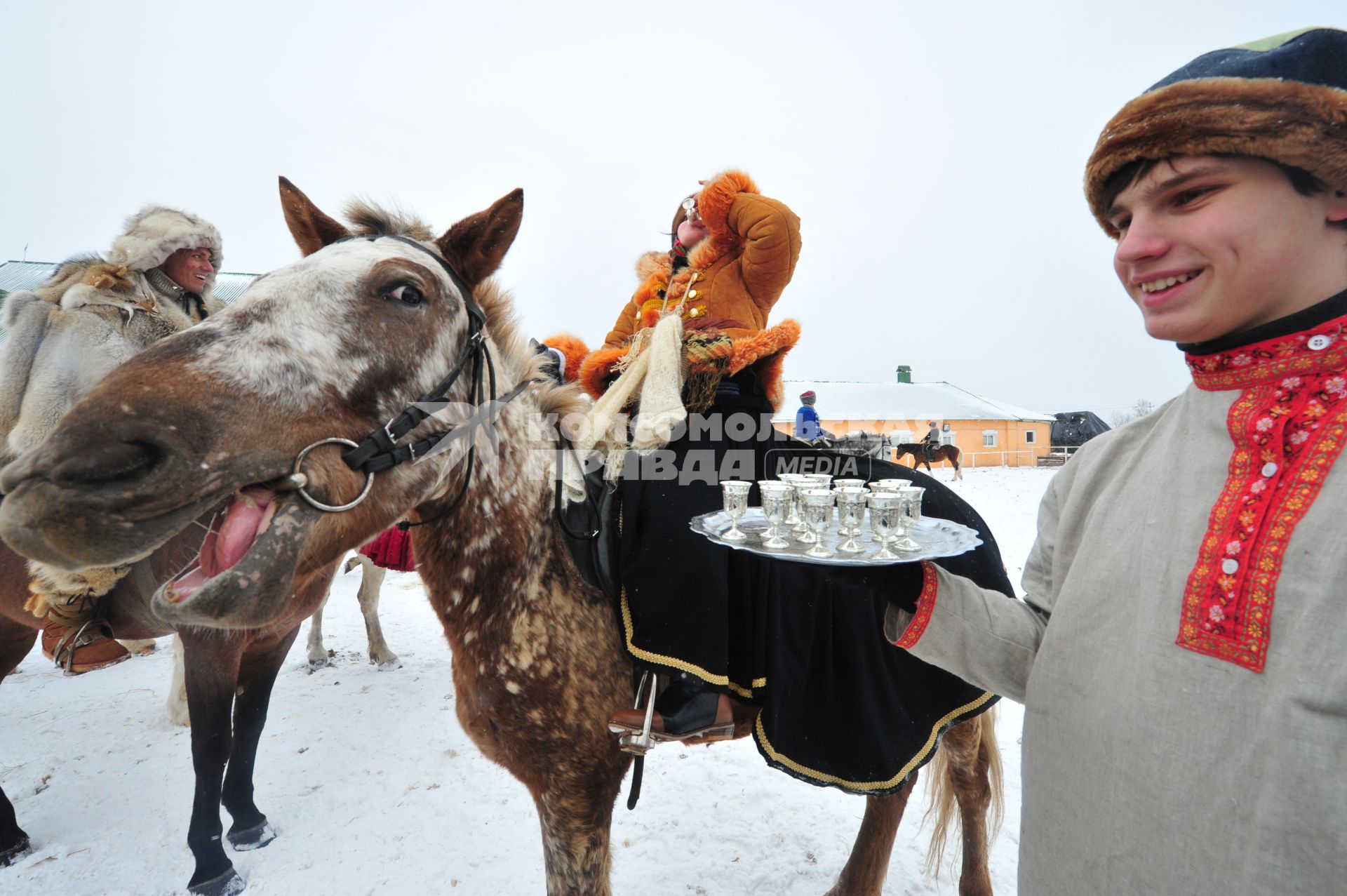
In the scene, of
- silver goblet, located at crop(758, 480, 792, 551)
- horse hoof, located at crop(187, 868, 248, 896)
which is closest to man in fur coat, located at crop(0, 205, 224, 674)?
horse hoof, located at crop(187, 868, 248, 896)

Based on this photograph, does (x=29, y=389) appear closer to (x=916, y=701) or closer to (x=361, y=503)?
(x=361, y=503)

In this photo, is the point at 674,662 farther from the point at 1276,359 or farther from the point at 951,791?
the point at 951,791

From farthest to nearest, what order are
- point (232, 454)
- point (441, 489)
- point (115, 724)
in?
1. point (115, 724)
2. point (441, 489)
3. point (232, 454)

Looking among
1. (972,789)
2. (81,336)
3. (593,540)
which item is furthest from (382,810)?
(972,789)

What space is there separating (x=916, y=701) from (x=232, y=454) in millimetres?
2425

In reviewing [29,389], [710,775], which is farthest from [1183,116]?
[29,389]

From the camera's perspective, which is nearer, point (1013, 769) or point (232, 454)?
point (232, 454)

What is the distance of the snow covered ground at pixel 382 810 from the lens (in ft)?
9.93

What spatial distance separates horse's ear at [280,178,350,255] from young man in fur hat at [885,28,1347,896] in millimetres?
2343

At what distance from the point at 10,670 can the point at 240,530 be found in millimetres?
3972

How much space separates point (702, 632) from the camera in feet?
6.35

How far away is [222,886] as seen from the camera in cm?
293

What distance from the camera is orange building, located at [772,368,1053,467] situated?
32.4 metres

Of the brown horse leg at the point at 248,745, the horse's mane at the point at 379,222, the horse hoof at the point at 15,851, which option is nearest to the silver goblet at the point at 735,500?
the horse's mane at the point at 379,222
